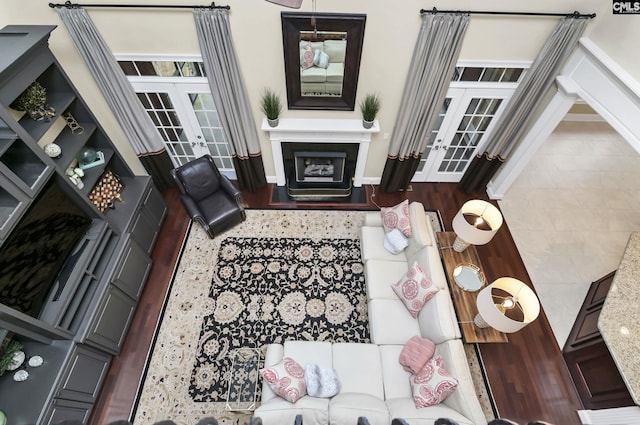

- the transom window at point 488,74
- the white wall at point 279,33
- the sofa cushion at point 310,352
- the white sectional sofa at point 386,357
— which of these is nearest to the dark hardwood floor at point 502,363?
the white sectional sofa at point 386,357

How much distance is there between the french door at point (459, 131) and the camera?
4.30m

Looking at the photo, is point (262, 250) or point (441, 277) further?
point (262, 250)

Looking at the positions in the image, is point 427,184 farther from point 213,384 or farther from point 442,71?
point 213,384

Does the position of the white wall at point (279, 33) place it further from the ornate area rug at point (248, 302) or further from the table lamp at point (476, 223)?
the ornate area rug at point (248, 302)

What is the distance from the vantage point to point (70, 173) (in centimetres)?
351

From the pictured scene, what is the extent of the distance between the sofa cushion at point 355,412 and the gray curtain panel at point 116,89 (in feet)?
13.3

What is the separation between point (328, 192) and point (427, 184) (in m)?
1.82

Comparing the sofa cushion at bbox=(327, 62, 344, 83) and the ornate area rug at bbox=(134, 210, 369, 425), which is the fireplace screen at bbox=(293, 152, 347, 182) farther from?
the sofa cushion at bbox=(327, 62, 344, 83)

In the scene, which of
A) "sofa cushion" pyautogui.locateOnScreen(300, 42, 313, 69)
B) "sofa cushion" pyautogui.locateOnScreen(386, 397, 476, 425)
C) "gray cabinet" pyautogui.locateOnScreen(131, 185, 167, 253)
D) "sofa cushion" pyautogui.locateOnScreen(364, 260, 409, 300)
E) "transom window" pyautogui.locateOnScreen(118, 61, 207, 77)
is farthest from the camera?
"gray cabinet" pyautogui.locateOnScreen(131, 185, 167, 253)

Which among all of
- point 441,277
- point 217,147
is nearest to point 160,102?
point 217,147

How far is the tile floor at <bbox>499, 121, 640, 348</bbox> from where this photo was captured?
4.46 metres

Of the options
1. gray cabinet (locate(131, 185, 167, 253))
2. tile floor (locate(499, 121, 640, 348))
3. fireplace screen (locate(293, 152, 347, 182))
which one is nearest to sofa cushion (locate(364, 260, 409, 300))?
fireplace screen (locate(293, 152, 347, 182))

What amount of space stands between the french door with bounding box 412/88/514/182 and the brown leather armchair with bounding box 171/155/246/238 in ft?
10.2

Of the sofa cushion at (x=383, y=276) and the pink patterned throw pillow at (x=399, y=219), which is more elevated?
the pink patterned throw pillow at (x=399, y=219)
